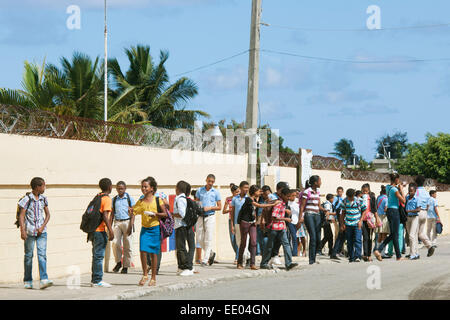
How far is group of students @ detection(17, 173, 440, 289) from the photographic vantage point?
11664 millimetres

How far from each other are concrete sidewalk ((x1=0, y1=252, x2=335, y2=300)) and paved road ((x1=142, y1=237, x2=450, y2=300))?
0.23m

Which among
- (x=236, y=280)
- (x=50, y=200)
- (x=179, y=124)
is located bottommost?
(x=236, y=280)

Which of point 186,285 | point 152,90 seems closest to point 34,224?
point 186,285

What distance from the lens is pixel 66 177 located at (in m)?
13.6

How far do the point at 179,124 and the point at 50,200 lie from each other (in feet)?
98.7

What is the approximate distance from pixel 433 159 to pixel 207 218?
4367 cm

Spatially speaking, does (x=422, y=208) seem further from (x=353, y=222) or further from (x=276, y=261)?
(x=276, y=261)

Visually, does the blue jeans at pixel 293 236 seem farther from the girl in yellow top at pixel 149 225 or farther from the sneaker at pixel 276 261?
the girl in yellow top at pixel 149 225

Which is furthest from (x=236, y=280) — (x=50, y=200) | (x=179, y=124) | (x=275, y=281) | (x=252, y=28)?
(x=179, y=124)

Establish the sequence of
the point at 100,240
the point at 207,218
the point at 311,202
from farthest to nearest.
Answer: the point at 311,202, the point at 207,218, the point at 100,240

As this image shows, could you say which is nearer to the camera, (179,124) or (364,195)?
(364,195)

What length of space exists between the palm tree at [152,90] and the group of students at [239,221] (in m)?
23.6
